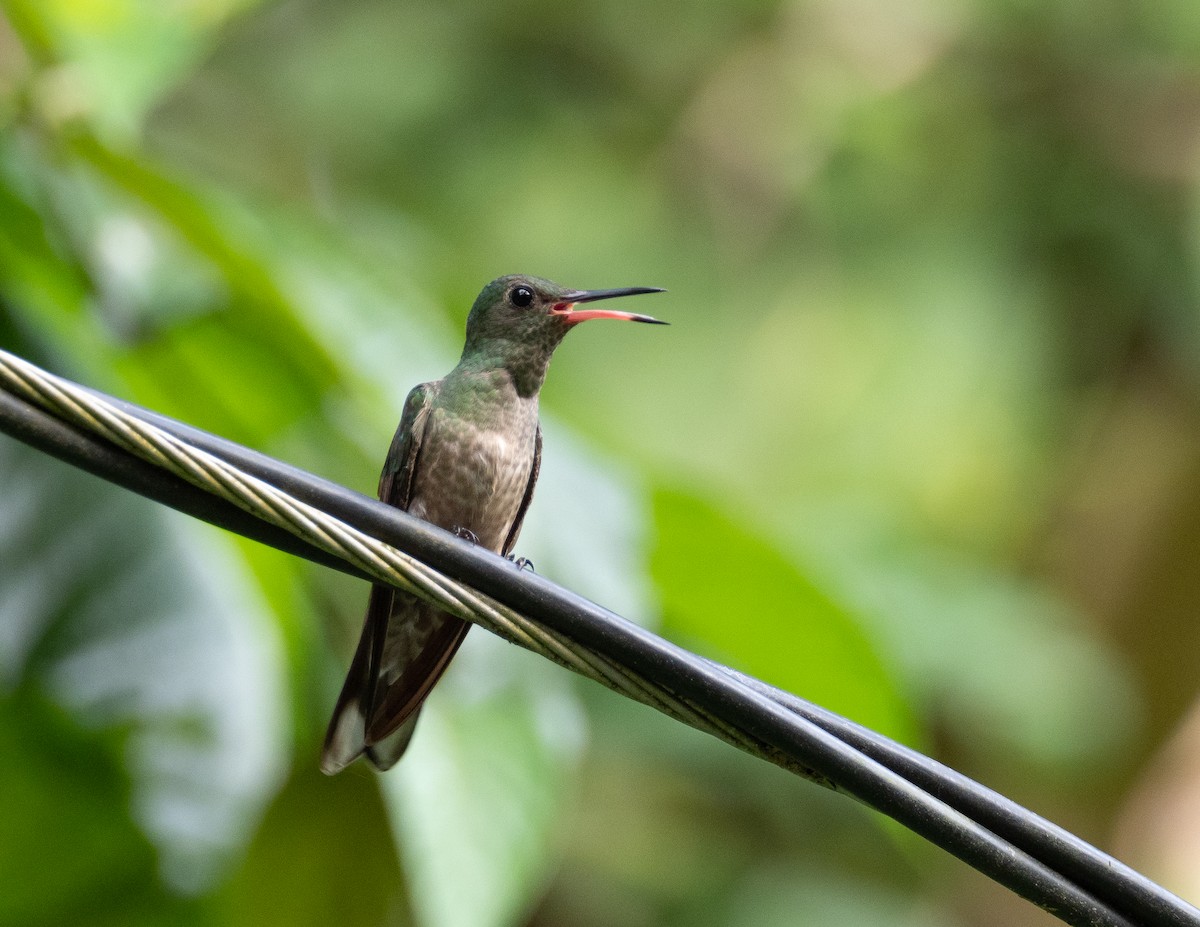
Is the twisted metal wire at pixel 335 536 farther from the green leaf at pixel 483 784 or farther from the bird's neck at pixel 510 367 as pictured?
the bird's neck at pixel 510 367

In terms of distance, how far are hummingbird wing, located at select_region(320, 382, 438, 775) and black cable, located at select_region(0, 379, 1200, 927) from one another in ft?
2.80

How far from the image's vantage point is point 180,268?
3086 mm

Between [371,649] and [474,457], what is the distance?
447 millimetres

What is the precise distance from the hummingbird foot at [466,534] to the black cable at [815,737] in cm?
109

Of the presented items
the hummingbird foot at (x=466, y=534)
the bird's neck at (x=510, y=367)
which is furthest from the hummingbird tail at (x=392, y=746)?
the bird's neck at (x=510, y=367)

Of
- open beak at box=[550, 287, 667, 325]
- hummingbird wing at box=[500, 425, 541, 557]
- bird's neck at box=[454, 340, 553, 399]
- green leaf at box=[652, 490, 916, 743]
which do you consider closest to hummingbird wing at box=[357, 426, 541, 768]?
hummingbird wing at box=[500, 425, 541, 557]

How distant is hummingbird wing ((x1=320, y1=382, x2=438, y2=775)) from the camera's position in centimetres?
260

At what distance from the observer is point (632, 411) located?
6.41 m

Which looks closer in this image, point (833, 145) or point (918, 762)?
point (918, 762)

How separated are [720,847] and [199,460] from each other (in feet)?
19.0

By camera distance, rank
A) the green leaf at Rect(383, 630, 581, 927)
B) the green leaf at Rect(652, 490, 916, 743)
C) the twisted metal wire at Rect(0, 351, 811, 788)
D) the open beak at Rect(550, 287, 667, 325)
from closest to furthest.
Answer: the twisted metal wire at Rect(0, 351, 811, 788) < the green leaf at Rect(383, 630, 581, 927) < the open beak at Rect(550, 287, 667, 325) < the green leaf at Rect(652, 490, 916, 743)

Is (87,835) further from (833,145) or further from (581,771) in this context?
(833,145)

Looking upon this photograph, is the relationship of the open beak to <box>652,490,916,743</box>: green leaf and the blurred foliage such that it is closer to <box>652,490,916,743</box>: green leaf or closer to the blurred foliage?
the blurred foliage

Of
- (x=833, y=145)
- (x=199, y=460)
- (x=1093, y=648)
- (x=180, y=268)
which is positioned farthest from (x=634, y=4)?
(x=199, y=460)
